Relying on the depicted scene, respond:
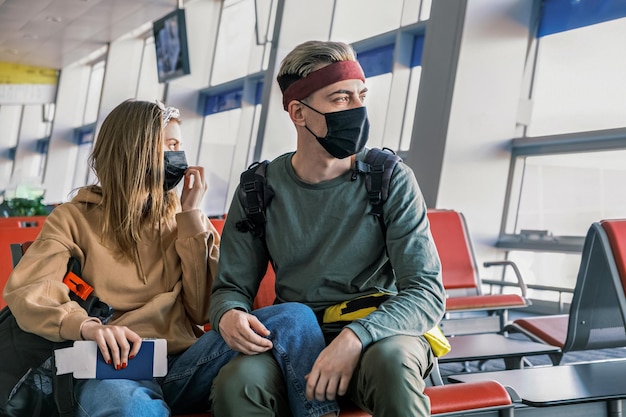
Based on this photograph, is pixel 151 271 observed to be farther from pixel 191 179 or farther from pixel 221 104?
pixel 221 104

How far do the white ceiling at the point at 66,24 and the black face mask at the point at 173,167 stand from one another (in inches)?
469

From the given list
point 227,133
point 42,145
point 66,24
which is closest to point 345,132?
point 227,133

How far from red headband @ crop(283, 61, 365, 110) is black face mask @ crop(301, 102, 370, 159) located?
7 centimetres

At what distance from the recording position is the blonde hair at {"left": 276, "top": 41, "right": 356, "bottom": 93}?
6.46 feet

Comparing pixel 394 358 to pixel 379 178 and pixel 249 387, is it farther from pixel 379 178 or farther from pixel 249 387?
pixel 379 178

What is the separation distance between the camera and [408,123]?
7676 mm

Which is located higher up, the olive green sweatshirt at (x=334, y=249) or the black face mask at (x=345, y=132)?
the black face mask at (x=345, y=132)

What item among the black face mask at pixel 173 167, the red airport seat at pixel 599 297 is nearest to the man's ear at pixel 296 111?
the black face mask at pixel 173 167

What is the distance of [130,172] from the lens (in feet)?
6.86

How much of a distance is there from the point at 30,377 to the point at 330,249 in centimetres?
79

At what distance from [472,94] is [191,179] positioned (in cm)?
431

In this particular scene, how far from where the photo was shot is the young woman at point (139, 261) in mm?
1854

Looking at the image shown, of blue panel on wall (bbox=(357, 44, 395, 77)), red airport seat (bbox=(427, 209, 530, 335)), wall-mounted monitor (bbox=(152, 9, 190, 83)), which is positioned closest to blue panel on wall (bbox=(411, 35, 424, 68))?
blue panel on wall (bbox=(357, 44, 395, 77))

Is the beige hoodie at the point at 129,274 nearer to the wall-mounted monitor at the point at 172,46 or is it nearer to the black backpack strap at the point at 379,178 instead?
the black backpack strap at the point at 379,178
